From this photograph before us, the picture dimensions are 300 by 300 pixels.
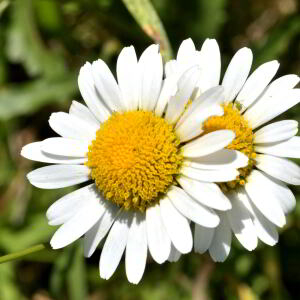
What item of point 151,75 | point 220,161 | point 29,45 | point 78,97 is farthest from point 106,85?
point 29,45

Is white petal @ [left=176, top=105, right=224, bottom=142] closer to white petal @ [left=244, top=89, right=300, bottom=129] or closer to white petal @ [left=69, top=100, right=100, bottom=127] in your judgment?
white petal @ [left=244, top=89, right=300, bottom=129]

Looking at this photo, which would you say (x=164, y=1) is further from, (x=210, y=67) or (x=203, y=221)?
(x=203, y=221)

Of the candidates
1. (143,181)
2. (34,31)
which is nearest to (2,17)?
(34,31)

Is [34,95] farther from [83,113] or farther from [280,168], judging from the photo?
[280,168]

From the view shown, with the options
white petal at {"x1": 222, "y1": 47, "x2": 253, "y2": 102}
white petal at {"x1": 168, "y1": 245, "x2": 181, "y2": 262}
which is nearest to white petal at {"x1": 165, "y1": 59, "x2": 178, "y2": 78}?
white petal at {"x1": 222, "y1": 47, "x2": 253, "y2": 102}

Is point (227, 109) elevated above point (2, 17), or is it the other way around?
point (2, 17)
